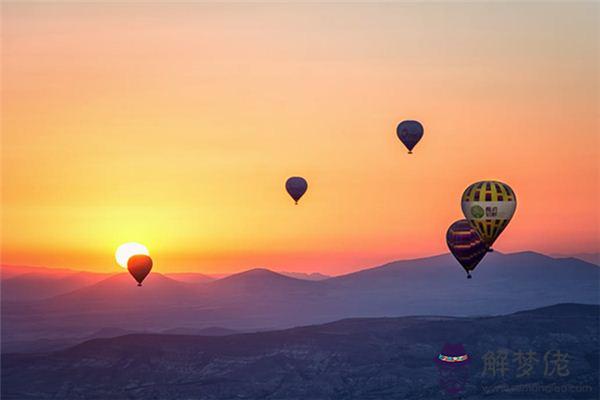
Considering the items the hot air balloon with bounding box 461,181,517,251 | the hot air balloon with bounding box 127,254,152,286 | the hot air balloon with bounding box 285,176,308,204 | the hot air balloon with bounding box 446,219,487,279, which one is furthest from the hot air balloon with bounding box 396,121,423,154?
the hot air balloon with bounding box 127,254,152,286

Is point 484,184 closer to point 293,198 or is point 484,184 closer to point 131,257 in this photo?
point 293,198

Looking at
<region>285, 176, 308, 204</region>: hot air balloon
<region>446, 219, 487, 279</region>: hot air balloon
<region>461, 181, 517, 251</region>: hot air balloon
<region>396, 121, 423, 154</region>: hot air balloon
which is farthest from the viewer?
<region>285, 176, 308, 204</region>: hot air balloon

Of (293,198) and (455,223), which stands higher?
(293,198)

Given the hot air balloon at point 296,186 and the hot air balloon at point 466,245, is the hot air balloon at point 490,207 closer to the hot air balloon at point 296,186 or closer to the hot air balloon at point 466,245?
the hot air balloon at point 466,245

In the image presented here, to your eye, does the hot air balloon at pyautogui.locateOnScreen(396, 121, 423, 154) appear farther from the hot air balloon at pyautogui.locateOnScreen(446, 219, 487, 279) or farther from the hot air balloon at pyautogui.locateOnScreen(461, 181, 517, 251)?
the hot air balloon at pyautogui.locateOnScreen(461, 181, 517, 251)

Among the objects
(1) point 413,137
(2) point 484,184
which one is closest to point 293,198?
(1) point 413,137

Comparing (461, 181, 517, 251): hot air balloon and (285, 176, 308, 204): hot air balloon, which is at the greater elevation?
(285, 176, 308, 204): hot air balloon

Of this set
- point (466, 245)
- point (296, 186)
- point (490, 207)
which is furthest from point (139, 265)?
point (490, 207)
